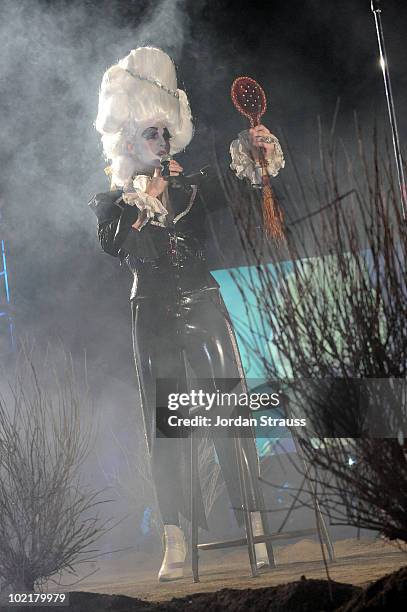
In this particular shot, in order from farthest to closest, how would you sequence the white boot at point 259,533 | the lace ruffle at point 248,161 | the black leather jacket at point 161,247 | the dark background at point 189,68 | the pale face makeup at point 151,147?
the dark background at point 189,68 < the pale face makeup at point 151,147 < the black leather jacket at point 161,247 < the lace ruffle at point 248,161 < the white boot at point 259,533

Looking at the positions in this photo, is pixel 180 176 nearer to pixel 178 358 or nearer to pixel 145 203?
pixel 145 203

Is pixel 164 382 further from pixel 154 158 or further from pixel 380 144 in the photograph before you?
pixel 380 144

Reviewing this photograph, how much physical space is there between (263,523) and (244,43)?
9.31 feet

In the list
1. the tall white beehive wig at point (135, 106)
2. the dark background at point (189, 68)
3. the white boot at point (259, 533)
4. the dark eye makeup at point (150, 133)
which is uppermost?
the dark background at point (189, 68)

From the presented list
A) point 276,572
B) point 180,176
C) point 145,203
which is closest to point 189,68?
point 180,176

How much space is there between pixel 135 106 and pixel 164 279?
32.4 inches

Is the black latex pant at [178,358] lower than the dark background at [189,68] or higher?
lower

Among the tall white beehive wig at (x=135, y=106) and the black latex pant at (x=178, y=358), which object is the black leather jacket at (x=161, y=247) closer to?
the black latex pant at (x=178, y=358)

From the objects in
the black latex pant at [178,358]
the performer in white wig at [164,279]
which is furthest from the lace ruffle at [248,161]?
→ the black latex pant at [178,358]

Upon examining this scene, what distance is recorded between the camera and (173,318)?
11.5 feet

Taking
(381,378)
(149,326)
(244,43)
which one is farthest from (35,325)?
(381,378)

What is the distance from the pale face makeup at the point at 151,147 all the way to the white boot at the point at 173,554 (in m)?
1.61

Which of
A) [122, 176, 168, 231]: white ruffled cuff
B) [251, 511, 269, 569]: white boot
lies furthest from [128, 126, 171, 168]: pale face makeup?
[251, 511, 269, 569]: white boot

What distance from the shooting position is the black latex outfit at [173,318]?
343 centimetres
